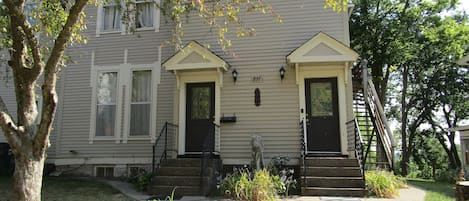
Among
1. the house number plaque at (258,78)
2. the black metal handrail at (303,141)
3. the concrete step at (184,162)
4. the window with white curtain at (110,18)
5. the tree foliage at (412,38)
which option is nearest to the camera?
the black metal handrail at (303,141)

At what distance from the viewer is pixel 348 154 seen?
7430mm

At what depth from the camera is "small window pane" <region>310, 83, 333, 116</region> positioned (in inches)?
307

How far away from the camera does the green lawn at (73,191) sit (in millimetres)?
6195

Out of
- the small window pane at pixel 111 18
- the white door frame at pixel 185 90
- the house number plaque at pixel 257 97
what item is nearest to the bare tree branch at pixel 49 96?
the white door frame at pixel 185 90

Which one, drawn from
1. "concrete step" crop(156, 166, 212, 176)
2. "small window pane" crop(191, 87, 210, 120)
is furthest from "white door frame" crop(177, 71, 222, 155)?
"concrete step" crop(156, 166, 212, 176)

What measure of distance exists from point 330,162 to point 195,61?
383cm

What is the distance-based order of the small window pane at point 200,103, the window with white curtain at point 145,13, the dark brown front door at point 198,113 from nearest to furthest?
1. the dark brown front door at point 198,113
2. the small window pane at point 200,103
3. the window with white curtain at point 145,13

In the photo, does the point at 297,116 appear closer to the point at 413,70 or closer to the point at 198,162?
the point at 198,162

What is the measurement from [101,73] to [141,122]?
193 centimetres

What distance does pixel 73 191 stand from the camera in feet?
22.3

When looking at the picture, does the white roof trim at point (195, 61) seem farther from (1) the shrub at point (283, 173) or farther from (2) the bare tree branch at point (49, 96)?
(2) the bare tree branch at point (49, 96)

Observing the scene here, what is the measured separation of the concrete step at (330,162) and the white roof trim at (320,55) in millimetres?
2203

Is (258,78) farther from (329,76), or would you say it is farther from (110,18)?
(110,18)

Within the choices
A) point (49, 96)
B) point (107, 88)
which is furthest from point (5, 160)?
point (49, 96)
